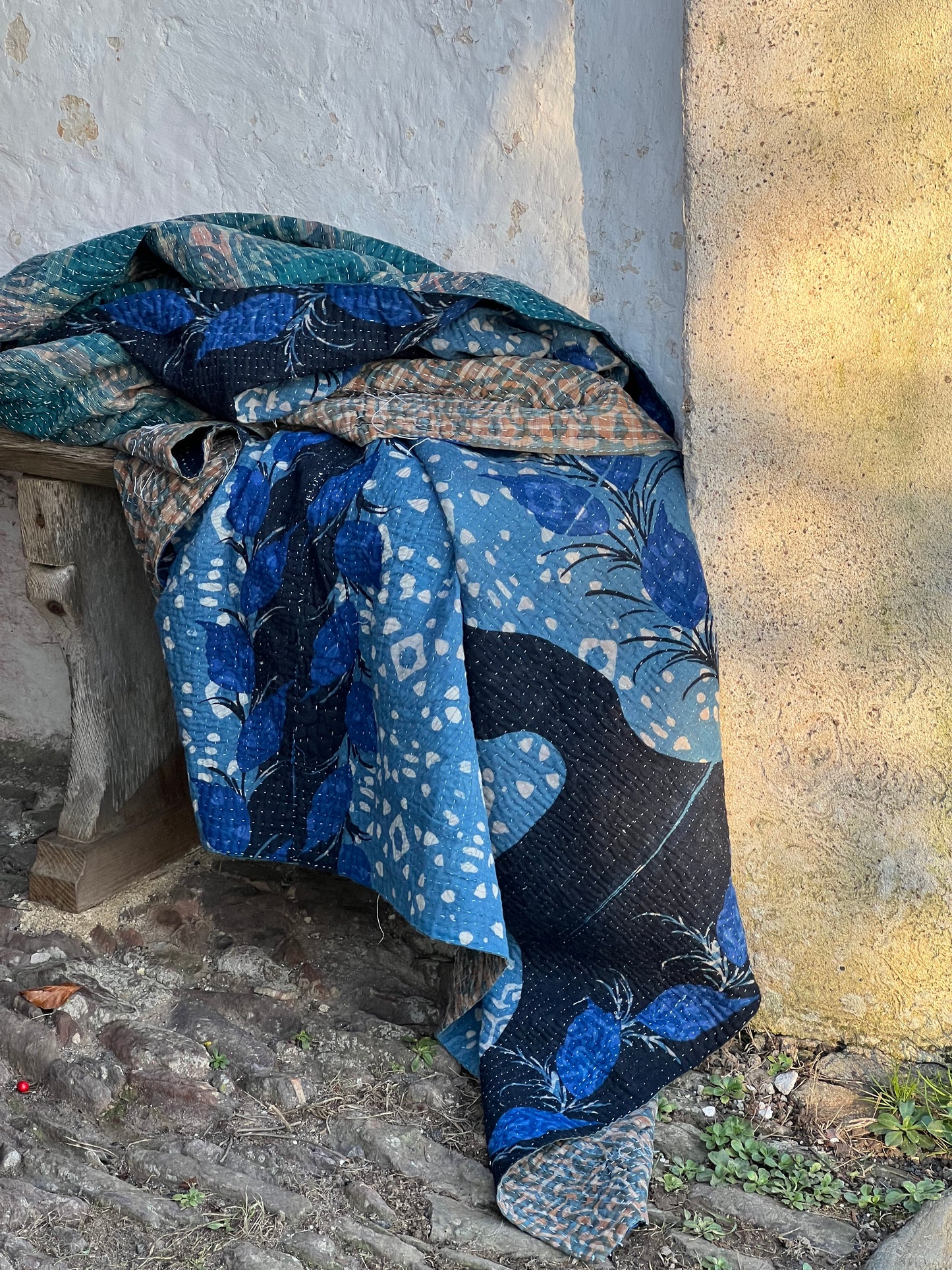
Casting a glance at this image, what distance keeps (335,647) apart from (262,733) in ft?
0.70

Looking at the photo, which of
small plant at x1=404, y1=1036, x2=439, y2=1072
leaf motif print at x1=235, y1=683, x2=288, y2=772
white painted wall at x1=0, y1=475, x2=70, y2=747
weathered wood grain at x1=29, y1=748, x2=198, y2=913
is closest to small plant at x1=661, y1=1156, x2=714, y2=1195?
small plant at x1=404, y1=1036, x2=439, y2=1072

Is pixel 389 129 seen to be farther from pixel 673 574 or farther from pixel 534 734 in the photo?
pixel 534 734

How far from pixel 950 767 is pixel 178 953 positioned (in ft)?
4.56

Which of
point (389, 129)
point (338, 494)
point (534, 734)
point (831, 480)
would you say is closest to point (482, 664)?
point (534, 734)

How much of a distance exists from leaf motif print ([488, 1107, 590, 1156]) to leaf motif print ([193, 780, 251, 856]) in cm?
62

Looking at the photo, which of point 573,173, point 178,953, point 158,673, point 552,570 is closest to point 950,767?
point 552,570

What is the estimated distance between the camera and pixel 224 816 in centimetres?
190

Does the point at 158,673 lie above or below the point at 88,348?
below

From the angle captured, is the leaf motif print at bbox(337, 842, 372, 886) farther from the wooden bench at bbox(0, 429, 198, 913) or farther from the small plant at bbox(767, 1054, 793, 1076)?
the small plant at bbox(767, 1054, 793, 1076)

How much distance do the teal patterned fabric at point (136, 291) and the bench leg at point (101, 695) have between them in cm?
18

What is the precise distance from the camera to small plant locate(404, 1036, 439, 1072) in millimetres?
1794

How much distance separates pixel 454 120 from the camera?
2135mm

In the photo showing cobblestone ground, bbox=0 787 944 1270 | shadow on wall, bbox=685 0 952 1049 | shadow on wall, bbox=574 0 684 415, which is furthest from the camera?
shadow on wall, bbox=574 0 684 415

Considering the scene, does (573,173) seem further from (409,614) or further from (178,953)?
(178,953)
